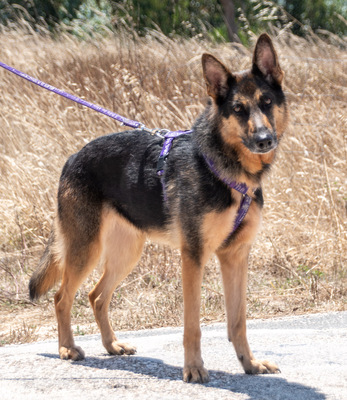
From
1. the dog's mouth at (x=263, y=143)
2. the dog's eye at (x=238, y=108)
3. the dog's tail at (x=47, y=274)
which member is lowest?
the dog's tail at (x=47, y=274)

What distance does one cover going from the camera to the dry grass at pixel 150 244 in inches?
215

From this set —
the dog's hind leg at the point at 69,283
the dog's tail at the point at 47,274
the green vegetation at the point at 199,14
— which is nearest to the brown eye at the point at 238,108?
the dog's hind leg at the point at 69,283

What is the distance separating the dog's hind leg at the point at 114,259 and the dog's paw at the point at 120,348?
0.35ft

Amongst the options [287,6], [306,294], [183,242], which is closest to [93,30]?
[306,294]

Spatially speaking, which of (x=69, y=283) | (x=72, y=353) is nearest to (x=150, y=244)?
(x=69, y=283)

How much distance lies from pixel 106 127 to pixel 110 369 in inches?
158

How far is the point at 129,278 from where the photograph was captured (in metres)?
6.07

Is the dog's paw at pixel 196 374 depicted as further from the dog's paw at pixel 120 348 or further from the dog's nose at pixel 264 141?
the dog's nose at pixel 264 141

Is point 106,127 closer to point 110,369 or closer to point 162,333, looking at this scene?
point 162,333

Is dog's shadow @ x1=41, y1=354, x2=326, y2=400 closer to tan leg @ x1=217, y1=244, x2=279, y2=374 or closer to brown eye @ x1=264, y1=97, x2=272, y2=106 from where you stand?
tan leg @ x1=217, y1=244, x2=279, y2=374

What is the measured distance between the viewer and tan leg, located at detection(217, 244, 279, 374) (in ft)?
12.2

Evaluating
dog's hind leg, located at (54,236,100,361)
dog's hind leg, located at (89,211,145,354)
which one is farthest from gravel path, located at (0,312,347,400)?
dog's hind leg, located at (89,211,145,354)

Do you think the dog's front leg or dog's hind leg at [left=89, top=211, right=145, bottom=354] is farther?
dog's hind leg at [left=89, top=211, right=145, bottom=354]

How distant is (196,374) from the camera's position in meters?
3.44
